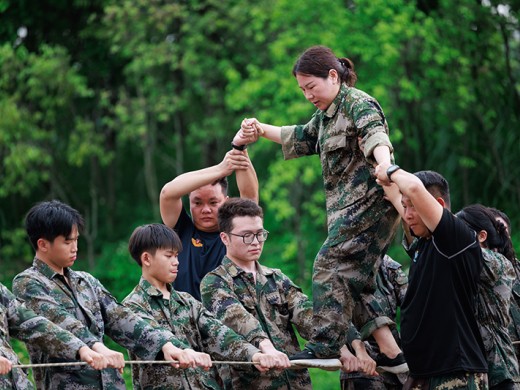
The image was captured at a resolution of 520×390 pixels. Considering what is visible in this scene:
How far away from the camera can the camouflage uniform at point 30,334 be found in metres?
5.42

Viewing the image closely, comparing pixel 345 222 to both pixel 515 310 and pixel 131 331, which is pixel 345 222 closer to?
pixel 131 331

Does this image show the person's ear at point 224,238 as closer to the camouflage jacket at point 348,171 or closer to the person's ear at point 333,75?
the camouflage jacket at point 348,171

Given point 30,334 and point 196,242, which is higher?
point 196,242

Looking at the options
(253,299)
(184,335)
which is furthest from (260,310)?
(184,335)

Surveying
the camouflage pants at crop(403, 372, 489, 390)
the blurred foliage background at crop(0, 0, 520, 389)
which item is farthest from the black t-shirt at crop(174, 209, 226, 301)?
the blurred foliage background at crop(0, 0, 520, 389)

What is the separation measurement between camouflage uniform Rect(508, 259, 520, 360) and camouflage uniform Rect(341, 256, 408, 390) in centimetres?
75

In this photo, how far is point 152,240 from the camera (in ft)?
20.7

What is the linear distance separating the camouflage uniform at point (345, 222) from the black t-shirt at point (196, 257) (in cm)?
95

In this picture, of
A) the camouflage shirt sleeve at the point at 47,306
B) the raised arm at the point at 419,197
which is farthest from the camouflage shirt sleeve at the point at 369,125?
the camouflage shirt sleeve at the point at 47,306

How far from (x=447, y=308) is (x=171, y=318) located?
1.57m

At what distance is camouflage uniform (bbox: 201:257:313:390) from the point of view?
630cm

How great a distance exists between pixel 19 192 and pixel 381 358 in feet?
43.0

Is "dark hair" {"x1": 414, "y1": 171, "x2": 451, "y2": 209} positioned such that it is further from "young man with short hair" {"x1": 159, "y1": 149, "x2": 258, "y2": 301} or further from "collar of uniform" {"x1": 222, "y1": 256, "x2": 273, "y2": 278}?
"young man with short hair" {"x1": 159, "y1": 149, "x2": 258, "y2": 301}

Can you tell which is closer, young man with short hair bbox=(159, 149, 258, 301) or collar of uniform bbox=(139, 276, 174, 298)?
collar of uniform bbox=(139, 276, 174, 298)
